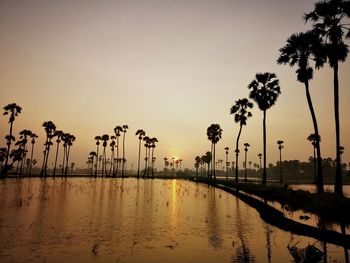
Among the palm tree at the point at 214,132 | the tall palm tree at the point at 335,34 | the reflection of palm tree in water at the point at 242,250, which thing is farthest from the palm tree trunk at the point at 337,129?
the palm tree at the point at 214,132

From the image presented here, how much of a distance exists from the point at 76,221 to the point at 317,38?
2911cm

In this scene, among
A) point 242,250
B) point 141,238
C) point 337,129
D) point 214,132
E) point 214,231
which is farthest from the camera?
point 214,132

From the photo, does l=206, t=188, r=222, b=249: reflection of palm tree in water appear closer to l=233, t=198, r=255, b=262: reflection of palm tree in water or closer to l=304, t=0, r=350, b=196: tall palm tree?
l=233, t=198, r=255, b=262: reflection of palm tree in water

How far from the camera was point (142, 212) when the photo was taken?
860 inches

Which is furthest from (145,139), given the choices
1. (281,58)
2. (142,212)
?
(142,212)

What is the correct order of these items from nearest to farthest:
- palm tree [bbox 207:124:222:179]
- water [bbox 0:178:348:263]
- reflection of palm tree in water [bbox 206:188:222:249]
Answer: water [bbox 0:178:348:263], reflection of palm tree in water [bbox 206:188:222:249], palm tree [bbox 207:124:222:179]

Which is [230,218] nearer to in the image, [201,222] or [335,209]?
[201,222]

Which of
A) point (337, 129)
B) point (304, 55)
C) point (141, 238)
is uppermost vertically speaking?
point (304, 55)

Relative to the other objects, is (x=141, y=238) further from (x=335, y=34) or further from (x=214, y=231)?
(x=335, y=34)

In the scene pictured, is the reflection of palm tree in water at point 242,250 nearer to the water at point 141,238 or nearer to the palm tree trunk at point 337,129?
the water at point 141,238

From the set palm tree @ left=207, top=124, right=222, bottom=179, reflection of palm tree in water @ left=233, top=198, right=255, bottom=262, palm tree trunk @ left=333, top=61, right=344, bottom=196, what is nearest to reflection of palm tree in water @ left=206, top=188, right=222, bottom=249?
reflection of palm tree in water @ left=233, top=198, right=255, bottom=262

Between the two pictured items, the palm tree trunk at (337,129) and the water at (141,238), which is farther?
the palm tree trunk at (337,129)

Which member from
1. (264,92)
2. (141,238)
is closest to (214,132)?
(264,92)

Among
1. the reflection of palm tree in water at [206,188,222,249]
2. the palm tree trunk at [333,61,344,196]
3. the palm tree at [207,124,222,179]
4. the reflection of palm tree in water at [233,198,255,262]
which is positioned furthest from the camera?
the palm tree at [207,124,222,179]
